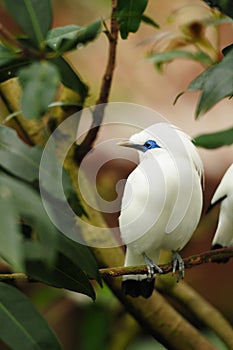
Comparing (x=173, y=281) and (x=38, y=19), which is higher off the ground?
Answer: (x=38, y=19)

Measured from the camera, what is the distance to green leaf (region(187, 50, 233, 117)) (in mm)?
820

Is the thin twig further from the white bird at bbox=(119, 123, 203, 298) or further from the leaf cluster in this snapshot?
the leaf cluster

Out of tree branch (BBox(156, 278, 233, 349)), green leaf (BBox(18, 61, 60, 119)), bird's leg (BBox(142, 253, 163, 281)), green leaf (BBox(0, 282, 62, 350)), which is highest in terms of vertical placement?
green leaf (BBox(18, 61, 60, 119))

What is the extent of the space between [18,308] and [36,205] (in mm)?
286

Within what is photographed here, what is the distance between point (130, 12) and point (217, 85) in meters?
0.24

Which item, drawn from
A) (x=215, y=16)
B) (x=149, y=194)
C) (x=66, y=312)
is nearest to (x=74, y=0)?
(x=66, y=312)

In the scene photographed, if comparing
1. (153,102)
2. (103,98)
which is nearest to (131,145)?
(103,98)

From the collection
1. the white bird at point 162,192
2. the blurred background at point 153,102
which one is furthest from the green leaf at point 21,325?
the blurred background at point 153,102

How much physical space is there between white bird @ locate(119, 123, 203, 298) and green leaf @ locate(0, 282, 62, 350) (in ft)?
0.74

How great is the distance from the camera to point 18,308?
1004 mm

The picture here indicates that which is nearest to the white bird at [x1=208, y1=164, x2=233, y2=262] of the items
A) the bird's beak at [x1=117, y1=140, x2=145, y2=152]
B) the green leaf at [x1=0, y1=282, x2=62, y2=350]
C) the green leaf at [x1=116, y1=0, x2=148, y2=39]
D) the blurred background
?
the bird's beak at [x1=117, y1=140, x2=145, y2=152]

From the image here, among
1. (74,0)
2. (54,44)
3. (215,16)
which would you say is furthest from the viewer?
(74,0)

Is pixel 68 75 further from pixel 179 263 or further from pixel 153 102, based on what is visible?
pixel 153 102

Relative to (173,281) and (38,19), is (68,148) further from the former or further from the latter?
(38,19)
